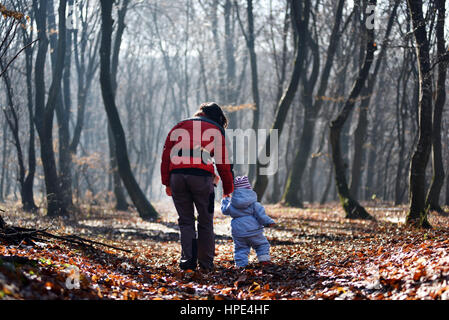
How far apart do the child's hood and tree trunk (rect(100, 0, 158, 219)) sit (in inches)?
351

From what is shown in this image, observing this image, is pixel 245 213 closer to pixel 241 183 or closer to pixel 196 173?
pixel 241 183

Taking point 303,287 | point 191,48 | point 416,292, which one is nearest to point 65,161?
point 303,287

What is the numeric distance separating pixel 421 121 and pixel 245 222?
508 centimetres

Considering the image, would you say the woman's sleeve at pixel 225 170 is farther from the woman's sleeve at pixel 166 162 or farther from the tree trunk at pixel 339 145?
the tree trunk at pixel 339 145

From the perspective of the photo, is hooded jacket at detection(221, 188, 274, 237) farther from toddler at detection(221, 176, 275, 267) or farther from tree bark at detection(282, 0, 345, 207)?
tree bark at detection(282, 0, 345, 207)

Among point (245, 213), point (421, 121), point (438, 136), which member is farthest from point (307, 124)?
point (245, 213)

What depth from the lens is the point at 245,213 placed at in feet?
21.6

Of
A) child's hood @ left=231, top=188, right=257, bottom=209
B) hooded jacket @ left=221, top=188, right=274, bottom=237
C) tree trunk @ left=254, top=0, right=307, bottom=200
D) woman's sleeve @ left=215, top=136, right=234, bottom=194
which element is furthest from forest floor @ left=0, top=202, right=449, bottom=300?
tree trunk @ left=254, top=0, right=307, bottom=200

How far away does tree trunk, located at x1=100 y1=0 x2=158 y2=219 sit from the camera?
48.2 ft

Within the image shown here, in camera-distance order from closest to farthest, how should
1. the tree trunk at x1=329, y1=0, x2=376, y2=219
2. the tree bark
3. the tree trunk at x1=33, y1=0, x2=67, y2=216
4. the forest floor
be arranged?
the forest floor
the tree trunk at x1=329, y1=0, x2=376, y2=219
the tree trunk at x1=33, y1=0, x2=67, y2=216
the tree bark

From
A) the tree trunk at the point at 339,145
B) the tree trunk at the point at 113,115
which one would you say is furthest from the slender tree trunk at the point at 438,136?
the tree trunk at the point at 113,115

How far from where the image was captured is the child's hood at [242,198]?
6.49m

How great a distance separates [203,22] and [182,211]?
29130 millimetres
